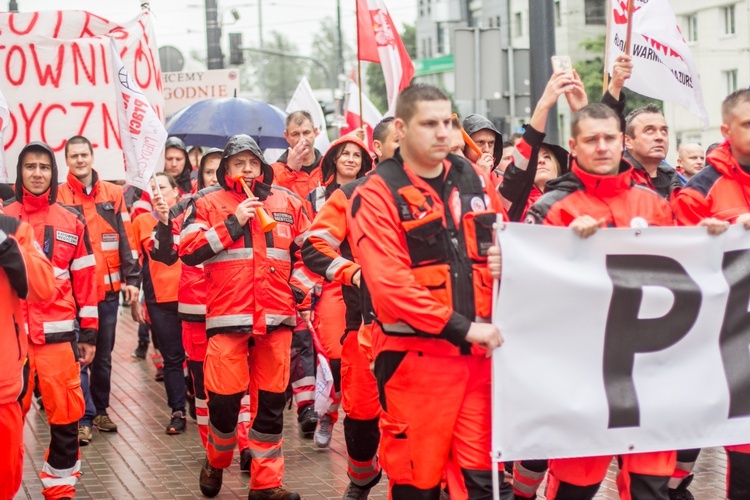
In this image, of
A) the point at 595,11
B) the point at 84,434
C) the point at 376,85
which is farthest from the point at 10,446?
the point at 376,85

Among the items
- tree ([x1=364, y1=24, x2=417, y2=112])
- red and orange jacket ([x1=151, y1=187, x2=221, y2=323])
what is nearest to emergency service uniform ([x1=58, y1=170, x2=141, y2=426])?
red and orange jacket ([x1=151, y1=187, x2=221, y2=323])

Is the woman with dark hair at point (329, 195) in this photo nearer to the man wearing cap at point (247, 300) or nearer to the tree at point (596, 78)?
the man wearing cap at point (247, 300)

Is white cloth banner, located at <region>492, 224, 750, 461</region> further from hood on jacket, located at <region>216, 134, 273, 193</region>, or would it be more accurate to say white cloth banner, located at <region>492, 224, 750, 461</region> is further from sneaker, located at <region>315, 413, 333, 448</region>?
sneaker, located at <region>315, 413, 333, 448</region>

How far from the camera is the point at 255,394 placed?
8.15m

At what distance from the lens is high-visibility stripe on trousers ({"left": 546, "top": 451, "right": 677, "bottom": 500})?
5.67 m

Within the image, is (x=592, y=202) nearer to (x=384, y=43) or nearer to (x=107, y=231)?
(x=384, y=43)

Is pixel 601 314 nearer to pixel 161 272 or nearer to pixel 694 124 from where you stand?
pixel 161 272

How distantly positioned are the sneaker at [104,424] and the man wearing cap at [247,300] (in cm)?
250

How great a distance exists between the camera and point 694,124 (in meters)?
54.9

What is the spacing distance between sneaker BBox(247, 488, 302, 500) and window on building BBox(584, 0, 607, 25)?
208ft

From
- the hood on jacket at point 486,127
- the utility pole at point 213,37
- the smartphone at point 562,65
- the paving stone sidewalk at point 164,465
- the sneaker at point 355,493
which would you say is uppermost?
the utility pole at point 213,37

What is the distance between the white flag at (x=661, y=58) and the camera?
803cm

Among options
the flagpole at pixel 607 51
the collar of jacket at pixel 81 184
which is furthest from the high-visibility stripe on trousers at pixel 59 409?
the flagpole at pixel 607 51

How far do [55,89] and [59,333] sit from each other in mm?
3956
